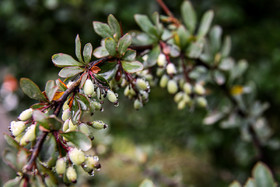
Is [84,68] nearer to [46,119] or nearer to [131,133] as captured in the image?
[46,119]

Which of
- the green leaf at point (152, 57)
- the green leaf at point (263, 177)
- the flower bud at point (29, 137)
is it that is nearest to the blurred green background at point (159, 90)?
the green leaf at point (263, 177)

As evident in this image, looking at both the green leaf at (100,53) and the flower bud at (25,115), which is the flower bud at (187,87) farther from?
the flower bud at (25,115)

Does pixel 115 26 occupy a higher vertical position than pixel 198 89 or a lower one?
higher

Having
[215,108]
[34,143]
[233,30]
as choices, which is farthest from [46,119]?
[233,30]

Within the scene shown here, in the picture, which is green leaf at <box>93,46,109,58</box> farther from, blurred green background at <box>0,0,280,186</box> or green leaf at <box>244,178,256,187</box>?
blurred green background at <box>0,0,280,186</box>

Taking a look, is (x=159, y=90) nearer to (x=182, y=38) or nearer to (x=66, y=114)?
(x=182, y=38)


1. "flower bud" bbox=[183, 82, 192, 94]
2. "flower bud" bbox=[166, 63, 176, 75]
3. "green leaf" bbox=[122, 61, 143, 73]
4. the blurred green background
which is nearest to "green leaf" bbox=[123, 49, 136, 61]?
"green leaf" bbox=[122, 61, 143, 73]

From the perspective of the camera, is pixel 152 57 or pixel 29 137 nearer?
pixel 29 137

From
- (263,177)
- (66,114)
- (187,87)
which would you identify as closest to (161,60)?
(187,87)
